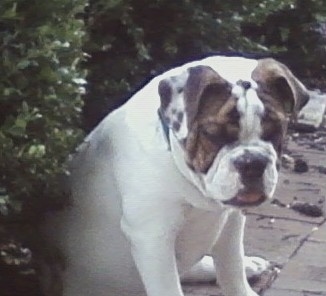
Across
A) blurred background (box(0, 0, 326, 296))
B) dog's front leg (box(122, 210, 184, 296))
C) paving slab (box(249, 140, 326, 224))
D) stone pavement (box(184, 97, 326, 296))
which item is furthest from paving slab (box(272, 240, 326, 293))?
blurred background (box(0, 0, 326, 296))

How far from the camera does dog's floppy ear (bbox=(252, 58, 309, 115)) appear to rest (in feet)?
8.95

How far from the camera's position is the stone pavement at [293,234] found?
3.38 metres

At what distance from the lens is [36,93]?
282 centimetres

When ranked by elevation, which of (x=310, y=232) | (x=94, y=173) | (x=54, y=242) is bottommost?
(x=310, y=232)

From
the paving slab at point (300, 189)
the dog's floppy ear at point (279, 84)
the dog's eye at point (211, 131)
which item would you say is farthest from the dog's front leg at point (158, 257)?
the paving slab at point (300, 189)

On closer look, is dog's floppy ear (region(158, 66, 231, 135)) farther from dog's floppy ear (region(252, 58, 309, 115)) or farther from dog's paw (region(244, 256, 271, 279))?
dog's paw (region(244, 256, 271, 279))

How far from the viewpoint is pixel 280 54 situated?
5.24 meters

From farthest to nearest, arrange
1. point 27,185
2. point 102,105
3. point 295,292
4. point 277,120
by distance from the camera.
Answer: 1. point 102,105
2. point 295,292
3. point 27,185
4. point 277,120

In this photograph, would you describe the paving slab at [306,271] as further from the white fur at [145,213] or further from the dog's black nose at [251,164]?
the dog's black nose at [251,164]

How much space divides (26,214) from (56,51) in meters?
0.48

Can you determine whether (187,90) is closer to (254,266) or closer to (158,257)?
(158,257)

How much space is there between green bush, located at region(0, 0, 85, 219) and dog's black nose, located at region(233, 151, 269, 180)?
487mm

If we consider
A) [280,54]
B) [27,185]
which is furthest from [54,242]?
[280,54]

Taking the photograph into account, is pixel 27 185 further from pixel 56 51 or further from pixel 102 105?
pixel 102 105
